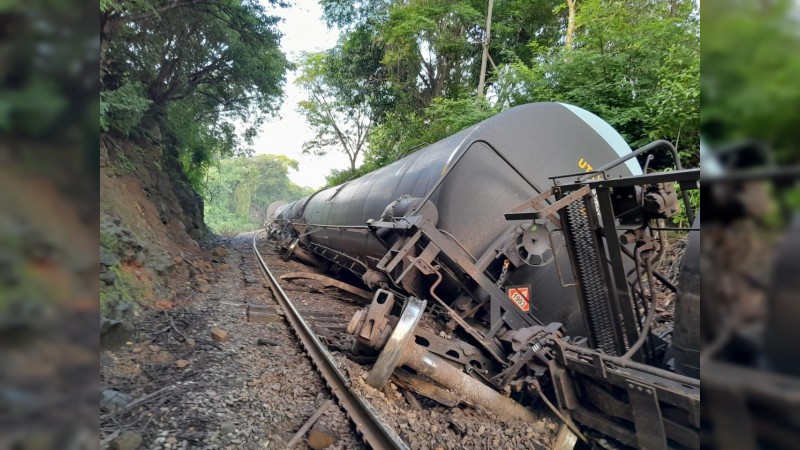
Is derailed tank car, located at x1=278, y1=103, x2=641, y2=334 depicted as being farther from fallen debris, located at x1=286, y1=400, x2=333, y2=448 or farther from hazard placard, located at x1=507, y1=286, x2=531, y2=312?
fallen debris, located at x1=286, y1=400, x2=333, y2=448

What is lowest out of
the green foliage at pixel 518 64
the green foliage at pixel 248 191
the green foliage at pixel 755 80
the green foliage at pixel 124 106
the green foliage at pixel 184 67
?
the green foliage at pixel 248 191

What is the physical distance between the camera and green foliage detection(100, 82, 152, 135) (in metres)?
9.00

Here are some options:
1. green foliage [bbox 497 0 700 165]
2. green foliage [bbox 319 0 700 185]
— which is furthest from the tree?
green foliage [bbox 497 0 700 165]

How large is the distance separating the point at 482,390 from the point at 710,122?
3710mm

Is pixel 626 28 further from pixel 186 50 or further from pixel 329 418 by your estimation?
pixel 329 418

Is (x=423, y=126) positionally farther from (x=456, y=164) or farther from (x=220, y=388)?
(x=220, y=388)

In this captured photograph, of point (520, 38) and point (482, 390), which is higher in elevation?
point (520, 38)

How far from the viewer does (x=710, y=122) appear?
519 mm

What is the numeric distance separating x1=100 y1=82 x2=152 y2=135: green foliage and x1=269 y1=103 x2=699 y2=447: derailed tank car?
6787 millimetres

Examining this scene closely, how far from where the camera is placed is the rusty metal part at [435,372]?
12.4 ft

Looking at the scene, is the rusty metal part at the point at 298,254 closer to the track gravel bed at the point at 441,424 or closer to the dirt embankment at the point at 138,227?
the dirt embankment at the point at 138,227

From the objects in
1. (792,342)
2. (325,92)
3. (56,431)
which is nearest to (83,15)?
(56,431)

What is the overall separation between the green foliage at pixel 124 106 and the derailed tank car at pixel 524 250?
6.79 meters

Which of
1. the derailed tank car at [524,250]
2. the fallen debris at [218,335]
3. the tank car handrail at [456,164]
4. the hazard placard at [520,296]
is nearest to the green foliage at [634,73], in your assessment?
the derailed tank car at [524,250]
